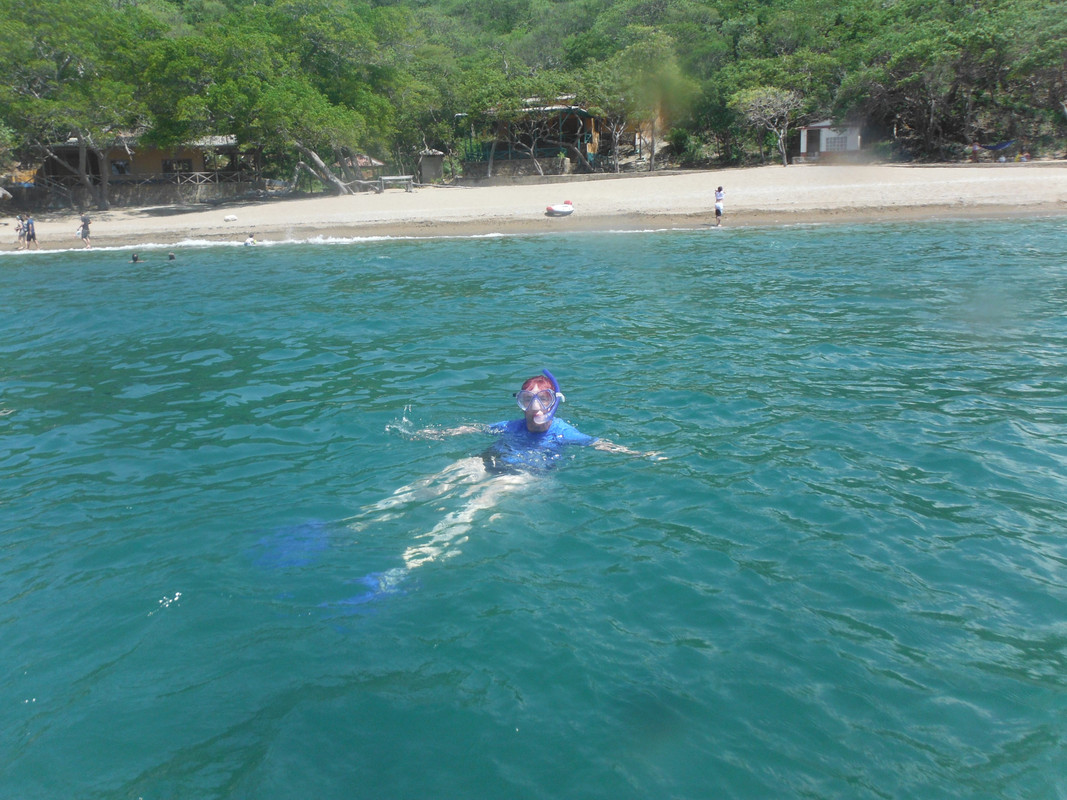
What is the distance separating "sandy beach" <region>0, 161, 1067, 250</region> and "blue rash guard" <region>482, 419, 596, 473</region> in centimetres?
2376

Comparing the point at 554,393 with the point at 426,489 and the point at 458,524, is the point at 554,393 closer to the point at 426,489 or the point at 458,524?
the point at 426,489

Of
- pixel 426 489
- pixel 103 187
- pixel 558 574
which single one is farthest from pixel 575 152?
pixel 558 574

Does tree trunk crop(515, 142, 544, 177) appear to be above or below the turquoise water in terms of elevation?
above

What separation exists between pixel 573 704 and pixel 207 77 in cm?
4345

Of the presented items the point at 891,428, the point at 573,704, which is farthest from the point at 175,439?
the point at 891,428

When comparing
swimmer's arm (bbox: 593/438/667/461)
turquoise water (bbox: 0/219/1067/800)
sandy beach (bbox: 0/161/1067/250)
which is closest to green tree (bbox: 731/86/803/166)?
sandy beach (bbox: 0/161/1067/250)

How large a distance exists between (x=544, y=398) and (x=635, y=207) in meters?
28.3

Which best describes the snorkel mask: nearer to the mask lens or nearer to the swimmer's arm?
the mask lens

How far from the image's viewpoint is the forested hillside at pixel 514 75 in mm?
37750

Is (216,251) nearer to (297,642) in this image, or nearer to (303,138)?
(303,138)

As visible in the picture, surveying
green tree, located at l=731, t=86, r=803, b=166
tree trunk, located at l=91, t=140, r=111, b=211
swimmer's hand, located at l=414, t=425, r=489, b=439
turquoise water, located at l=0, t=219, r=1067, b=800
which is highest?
green tree, located at l=731, t=86, r=803, b=166

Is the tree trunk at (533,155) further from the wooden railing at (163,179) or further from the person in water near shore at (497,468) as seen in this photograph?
the person in water near shore at (497,468)

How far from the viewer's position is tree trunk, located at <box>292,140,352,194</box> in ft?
138

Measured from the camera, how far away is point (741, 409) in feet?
31.4
